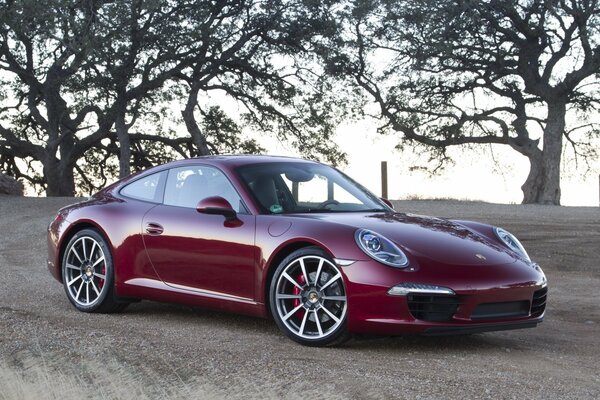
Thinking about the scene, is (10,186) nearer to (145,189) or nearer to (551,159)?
(551,159)

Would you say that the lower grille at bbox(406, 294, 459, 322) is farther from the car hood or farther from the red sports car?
the car hood

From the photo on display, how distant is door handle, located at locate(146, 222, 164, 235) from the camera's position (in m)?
8.80

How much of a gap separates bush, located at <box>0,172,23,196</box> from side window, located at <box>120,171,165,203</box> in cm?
2266

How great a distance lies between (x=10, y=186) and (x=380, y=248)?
1015 inches

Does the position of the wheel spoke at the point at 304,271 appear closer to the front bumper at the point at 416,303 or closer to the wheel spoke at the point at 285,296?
the wheel spoke at the point at 285,296

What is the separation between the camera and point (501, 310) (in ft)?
24.9

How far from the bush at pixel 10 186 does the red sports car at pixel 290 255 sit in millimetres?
22183

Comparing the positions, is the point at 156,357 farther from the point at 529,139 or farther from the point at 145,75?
the point at 529,139

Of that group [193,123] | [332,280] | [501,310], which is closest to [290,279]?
[332,280]

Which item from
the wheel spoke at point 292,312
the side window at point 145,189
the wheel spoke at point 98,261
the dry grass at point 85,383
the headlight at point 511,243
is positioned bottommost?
the dry grass at point 85,383

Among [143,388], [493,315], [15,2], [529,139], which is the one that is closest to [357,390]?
[143,388]

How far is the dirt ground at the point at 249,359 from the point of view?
621 cm

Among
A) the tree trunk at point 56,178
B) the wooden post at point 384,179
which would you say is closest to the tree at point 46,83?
the tree trunk at point 56,178

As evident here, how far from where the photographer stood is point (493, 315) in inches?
296
